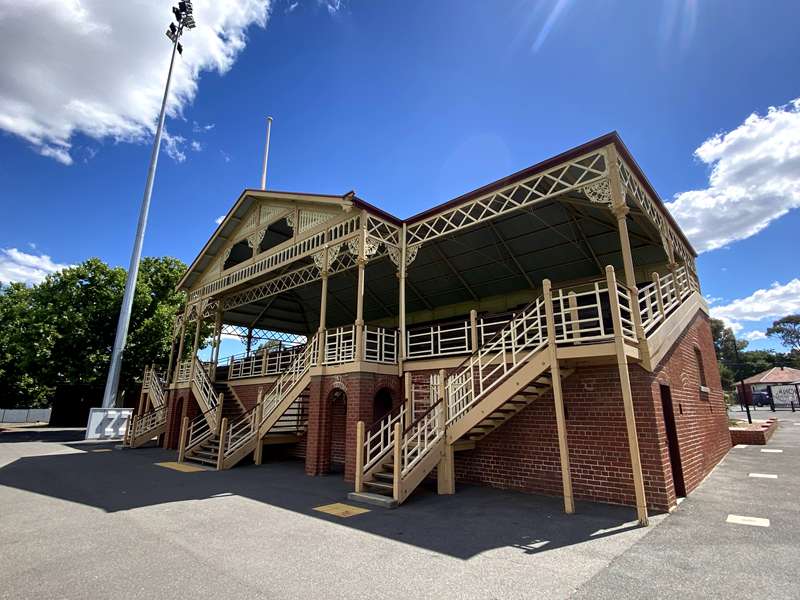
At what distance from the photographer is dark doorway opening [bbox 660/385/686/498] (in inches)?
301

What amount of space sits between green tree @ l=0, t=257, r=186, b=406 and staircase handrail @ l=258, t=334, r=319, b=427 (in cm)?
1133

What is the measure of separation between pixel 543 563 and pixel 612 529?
6.17 ft

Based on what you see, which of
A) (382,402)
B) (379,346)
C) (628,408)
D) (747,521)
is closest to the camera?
(747,521)

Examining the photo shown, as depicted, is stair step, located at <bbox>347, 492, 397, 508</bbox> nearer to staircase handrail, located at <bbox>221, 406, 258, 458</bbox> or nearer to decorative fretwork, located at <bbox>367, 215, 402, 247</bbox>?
staircase handrail, located at <bbox>221, 406, 258, 458</bbox>

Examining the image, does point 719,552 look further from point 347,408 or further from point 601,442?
point 347,408

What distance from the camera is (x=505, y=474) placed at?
337 inches

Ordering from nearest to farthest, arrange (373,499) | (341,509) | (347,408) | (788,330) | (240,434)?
(341,509)
(373,499)
(347,408)
(240,434)
(788,330)

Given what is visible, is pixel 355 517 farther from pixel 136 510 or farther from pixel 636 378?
pixel 636 378

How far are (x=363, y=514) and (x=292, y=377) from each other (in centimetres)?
639

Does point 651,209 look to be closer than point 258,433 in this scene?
Yes

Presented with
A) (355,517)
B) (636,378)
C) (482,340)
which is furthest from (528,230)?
(355,517)

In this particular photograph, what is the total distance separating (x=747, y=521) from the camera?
6027 mm

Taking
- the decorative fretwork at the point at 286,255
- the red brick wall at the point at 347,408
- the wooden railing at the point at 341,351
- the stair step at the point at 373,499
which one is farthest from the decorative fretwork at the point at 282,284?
the stair step at the point at 373,499

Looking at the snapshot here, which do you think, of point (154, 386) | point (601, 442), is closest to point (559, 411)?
point (601, 442)
